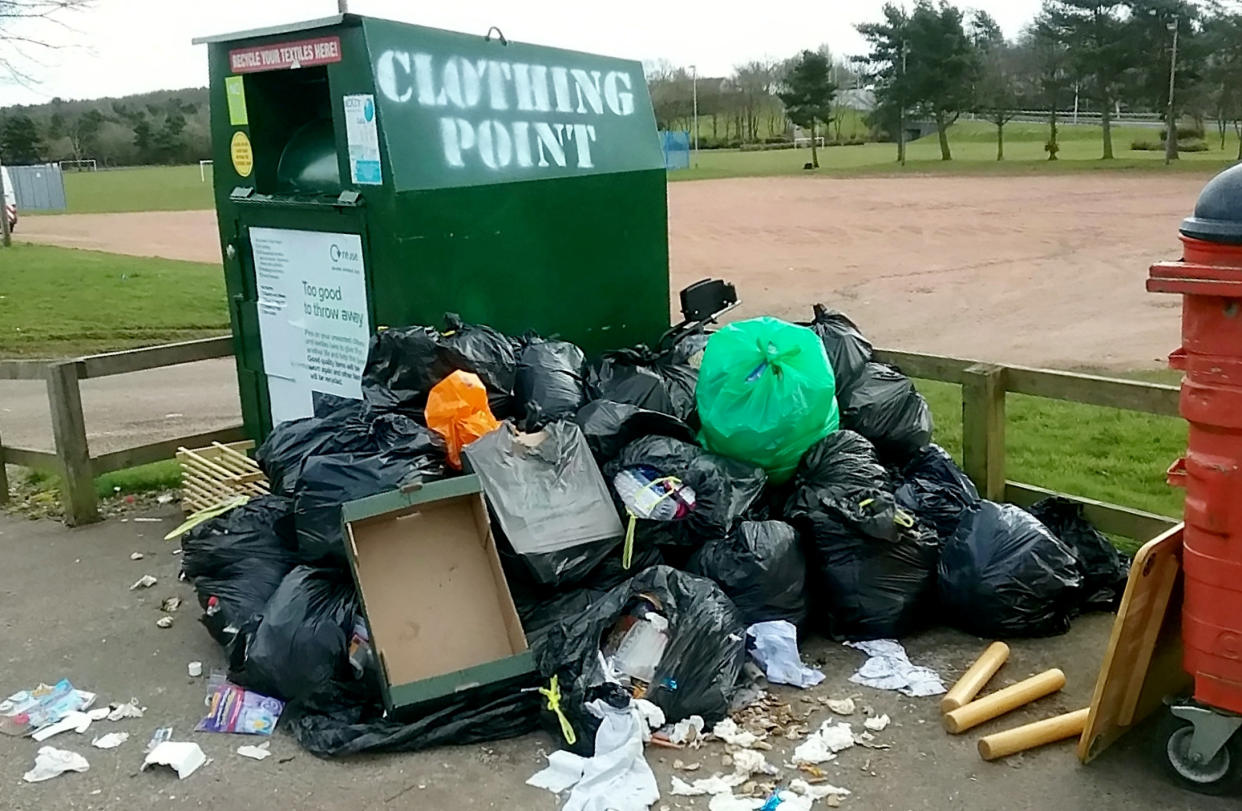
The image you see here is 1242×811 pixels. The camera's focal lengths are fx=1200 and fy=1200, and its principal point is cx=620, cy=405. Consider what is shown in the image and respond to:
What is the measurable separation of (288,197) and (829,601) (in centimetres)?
303

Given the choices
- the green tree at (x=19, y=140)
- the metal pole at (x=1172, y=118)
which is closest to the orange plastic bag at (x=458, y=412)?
the metal pole at (x=1172, y=118)

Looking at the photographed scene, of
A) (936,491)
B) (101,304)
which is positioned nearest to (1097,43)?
(101,304)

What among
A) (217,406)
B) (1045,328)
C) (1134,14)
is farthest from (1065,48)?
(217,406)

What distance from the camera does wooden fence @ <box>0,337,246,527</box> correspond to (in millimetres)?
5621

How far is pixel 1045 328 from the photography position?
1202 centimetres

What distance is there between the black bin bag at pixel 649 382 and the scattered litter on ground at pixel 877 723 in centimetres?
150

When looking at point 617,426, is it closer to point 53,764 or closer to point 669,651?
point 669,651

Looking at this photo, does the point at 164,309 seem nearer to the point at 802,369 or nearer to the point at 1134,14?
the point at 802,369

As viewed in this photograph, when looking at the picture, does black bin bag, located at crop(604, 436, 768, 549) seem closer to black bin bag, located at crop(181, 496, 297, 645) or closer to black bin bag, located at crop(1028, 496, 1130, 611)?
black bin bag, located at crop(1028, 496, 1130, 611)

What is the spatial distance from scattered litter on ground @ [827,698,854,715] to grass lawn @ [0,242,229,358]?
9.77 metres

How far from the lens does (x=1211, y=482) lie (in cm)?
293

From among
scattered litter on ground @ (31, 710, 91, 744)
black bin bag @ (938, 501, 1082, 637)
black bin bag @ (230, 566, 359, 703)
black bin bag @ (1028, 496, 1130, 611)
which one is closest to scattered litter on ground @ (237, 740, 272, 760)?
black bin bag @ (230, 566, 359, 703)

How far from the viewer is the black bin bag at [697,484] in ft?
13.4

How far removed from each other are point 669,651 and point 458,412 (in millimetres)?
1239
